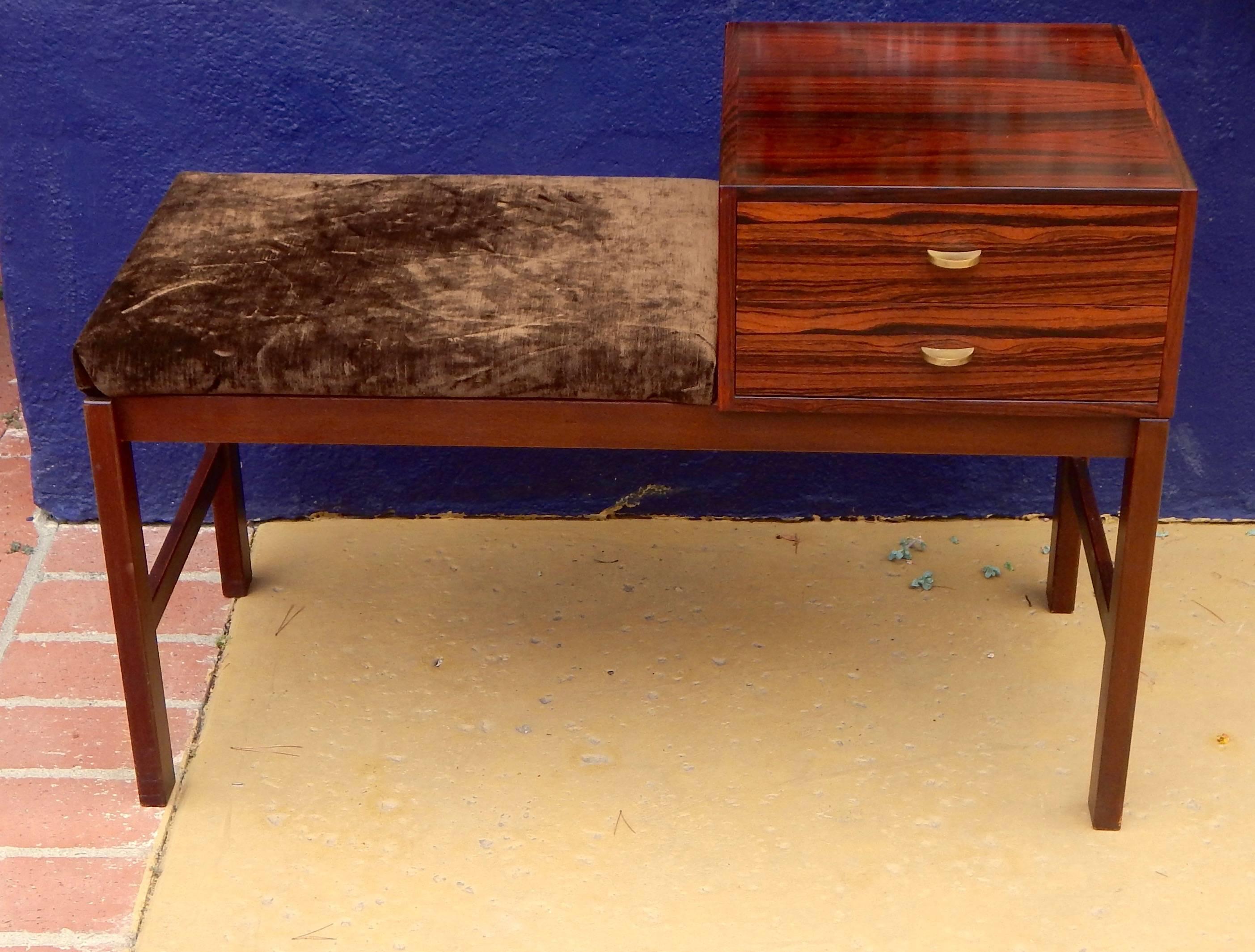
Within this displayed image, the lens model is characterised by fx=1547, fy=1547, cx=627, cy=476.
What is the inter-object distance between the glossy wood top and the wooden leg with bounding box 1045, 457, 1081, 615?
1.96 ft

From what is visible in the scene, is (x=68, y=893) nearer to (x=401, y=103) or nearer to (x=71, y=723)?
(x=71, y=723)

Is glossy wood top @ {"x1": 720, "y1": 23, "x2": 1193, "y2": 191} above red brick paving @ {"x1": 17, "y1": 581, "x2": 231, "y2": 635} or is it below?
above

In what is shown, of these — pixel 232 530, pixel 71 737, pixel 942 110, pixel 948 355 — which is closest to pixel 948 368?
pixel 948 355

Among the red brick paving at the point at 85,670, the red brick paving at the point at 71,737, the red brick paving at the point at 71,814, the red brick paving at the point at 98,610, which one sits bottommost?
the red brick paving at the point at 71,814

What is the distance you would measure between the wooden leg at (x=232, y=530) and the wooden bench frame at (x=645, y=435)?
45cm

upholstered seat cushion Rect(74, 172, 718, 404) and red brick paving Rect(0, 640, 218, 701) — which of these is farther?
red brick paving Rect(0, 640, 218, 701)

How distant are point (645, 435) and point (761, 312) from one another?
0.21m

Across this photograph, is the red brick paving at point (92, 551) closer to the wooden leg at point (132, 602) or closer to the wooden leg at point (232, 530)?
the wooden leg at point (232, 530)

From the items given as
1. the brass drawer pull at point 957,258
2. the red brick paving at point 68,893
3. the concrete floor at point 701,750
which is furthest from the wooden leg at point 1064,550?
the red brick paving at point 68,893

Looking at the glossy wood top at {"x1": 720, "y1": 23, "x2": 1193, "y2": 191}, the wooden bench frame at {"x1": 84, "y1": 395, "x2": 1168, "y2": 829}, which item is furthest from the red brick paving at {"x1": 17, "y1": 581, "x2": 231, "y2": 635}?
the glossy wood top at {"x1": 720, "y1": 23, "x2": 1193, "y2": 191}

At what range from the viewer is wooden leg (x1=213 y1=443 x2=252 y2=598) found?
7.69 ft

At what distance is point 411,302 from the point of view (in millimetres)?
1795

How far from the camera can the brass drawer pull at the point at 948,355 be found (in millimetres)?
1684

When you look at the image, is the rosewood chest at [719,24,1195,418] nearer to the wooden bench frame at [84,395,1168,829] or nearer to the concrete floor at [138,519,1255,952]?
the wooden bench frame at [84,395,1168,829]
